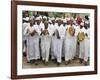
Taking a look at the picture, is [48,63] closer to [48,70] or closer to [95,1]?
[48,70]

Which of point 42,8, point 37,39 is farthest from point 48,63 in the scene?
point 42,8

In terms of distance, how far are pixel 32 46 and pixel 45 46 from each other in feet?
0.42

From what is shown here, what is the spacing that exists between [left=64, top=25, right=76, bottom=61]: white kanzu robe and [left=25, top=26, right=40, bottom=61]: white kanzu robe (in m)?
0.29

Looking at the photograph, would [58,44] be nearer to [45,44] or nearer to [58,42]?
[58,42]

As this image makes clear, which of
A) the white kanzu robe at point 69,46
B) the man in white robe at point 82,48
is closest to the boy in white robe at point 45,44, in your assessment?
the white kanzu robe at point 69,46

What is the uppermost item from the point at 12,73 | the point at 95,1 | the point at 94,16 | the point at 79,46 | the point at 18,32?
the point at 95,1

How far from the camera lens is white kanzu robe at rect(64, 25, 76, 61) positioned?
2161mm

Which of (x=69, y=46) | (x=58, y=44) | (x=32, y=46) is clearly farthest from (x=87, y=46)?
(x=32, y=46)

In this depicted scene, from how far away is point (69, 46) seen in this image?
2.17 m

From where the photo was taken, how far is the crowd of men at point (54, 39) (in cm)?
205

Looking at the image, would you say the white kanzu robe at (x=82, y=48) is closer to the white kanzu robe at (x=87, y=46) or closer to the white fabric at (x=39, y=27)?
the white kanzu robe at (x=87, y=46)

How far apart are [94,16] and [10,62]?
1.01 metres

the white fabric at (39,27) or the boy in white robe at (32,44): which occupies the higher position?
the white fabric at (39,27)

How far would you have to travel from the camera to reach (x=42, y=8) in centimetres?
208
